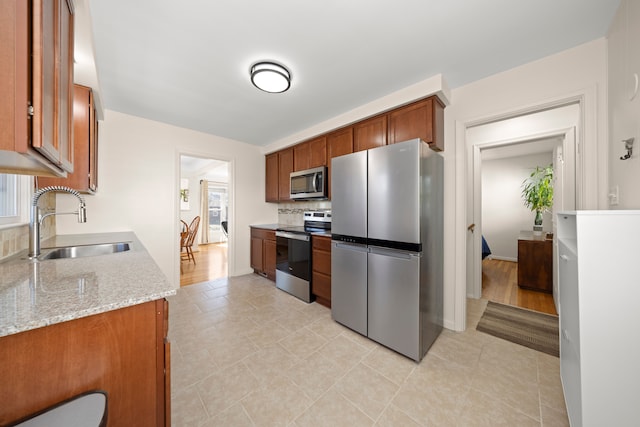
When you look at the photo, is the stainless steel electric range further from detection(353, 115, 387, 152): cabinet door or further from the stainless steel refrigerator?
detection(353, 115, 387, 152): cabinet door

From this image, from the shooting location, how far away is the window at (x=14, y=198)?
1445mm

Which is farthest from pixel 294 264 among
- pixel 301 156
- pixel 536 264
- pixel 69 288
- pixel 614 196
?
pixel 536 264

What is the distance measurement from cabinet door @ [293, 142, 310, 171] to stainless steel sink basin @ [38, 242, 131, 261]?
7.64 feet

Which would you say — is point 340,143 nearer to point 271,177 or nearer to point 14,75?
point 271,177

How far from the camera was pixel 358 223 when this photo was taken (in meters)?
2.13

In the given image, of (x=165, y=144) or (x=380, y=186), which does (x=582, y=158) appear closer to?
(x=380, y=186)

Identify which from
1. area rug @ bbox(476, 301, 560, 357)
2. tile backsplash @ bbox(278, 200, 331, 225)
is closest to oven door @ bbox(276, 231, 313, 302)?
tile backsplash @ bbox(278, 200, 331, 225)

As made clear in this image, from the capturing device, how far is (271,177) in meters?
4.15

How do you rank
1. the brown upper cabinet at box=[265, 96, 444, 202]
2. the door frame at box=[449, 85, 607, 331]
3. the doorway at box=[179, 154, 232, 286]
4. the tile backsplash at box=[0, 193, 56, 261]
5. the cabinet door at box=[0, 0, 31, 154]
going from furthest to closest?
the doorway at box=[179, 154, 232, 286] < the brown upper cabinet at box=[265, 96, 444, 202] < the door frame at box=[449, 85, 607, 331] < the tile backsplash at box=[0, 193, 56, 261] < the cabinet door at box=[0, 0, 31, 154]

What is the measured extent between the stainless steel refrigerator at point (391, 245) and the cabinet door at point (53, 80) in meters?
1.86

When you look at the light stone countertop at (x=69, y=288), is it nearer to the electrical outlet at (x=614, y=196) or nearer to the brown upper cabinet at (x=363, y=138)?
the brown upper cabinet at (x=363, y=138)

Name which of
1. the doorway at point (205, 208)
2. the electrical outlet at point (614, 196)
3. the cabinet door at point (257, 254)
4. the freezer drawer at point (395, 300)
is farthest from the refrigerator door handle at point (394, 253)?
the doorway at point (205, 208)

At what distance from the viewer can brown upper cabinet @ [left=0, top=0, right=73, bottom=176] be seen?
0.58 meters

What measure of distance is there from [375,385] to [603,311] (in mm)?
1274
